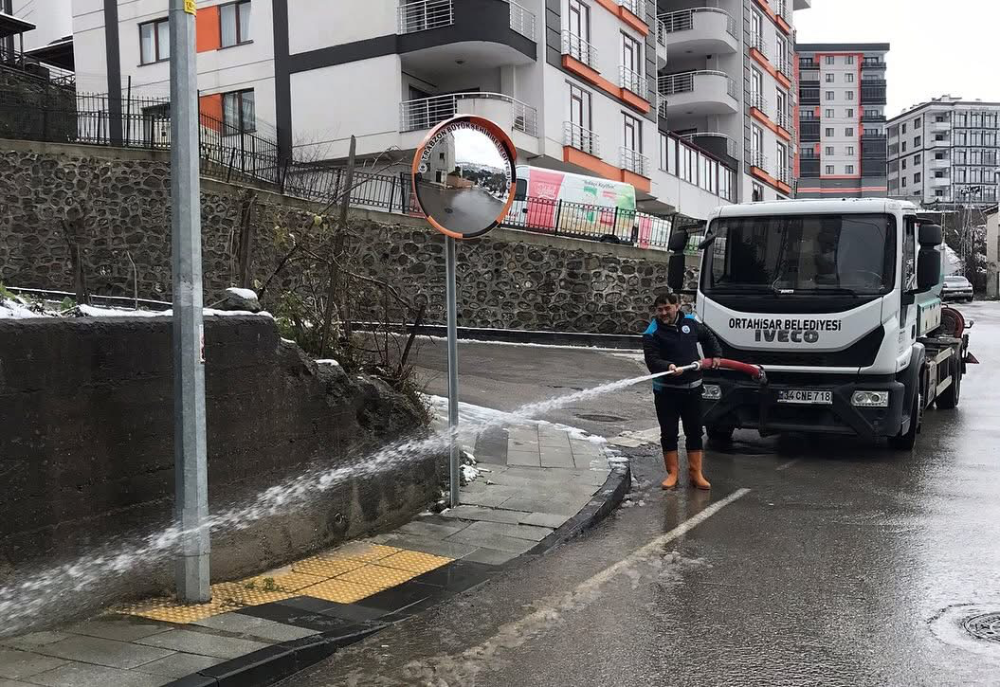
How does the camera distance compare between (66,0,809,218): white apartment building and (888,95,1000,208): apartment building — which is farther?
(888,95,1000,208): apartment building

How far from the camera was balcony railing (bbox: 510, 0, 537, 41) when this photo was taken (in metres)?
28.8

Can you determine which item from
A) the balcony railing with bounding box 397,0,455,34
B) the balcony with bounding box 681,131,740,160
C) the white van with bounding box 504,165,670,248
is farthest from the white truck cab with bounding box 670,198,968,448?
the balcony with bounding box 681,131,740,160

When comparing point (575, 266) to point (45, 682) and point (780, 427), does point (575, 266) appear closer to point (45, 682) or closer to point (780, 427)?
point (780, 427)

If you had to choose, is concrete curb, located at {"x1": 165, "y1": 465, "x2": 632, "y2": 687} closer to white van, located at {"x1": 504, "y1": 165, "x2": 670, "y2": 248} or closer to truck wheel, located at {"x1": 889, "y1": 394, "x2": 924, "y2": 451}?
truck wheel, located at {"x1": 889, "y1": 394, "x2": 924, "y2": 451}

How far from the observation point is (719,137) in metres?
46.7

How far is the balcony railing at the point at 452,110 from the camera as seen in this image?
27828mm

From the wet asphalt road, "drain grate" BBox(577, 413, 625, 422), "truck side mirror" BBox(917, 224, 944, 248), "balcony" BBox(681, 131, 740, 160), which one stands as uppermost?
"balcony" BBox(681, 131, 740, 160)

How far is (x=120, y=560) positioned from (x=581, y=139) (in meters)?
28.3

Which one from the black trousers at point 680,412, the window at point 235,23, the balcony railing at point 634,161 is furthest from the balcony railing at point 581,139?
the black trousers at point 680,412

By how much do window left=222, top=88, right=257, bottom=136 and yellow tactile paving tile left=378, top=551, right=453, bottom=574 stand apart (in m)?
→ 27.1

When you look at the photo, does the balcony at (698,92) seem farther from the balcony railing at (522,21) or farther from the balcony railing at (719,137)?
the balcony railing at (522,21)

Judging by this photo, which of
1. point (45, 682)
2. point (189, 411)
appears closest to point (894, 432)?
point (189, 411)

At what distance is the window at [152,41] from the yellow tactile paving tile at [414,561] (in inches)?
1206

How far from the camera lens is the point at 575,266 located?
22.8 m
